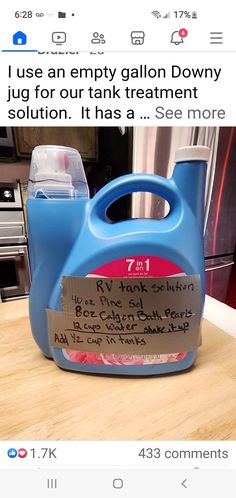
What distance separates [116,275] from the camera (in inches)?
12.7

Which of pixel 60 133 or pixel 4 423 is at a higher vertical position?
pixel 60 133

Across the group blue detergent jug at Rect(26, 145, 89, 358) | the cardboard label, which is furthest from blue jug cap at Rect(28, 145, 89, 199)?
the cardboard label

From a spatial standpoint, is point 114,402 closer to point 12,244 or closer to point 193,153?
point 193,153

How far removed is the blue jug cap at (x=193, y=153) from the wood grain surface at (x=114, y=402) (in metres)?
0.28

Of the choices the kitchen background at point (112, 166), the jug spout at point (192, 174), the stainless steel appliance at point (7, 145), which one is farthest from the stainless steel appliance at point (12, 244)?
the jug spout at point (192, 174)

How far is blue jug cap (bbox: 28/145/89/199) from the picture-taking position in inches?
12.9

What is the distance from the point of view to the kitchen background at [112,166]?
0.91 meters

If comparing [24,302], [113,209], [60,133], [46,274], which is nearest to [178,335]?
[46,274]
